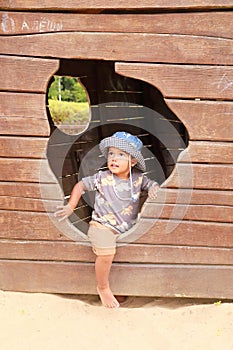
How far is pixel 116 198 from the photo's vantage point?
3176 mm

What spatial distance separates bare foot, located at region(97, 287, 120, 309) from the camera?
3.12 m

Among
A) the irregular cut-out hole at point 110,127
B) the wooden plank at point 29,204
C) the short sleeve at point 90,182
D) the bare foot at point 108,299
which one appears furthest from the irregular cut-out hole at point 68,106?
the bare foot at point 108,299

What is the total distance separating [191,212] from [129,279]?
55 cm

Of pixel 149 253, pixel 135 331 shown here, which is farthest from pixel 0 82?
pixel 135 331

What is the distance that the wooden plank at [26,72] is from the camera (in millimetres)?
2854

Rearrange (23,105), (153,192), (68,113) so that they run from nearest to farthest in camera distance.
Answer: (23,105) < (153,192) < (68,113)

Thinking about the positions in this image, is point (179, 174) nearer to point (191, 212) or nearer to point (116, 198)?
point (191, 212)

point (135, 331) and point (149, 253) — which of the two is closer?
point (135, 331)

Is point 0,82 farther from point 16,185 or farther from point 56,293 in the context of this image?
point 56,293

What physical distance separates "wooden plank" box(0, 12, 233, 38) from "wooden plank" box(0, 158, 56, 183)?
2.27 feet

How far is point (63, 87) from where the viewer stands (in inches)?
669

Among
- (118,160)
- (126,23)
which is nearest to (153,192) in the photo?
(118,160)

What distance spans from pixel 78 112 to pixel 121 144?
10.5 metres

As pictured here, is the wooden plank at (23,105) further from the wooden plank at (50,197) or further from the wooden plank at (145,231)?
the wooden plank at (145,231)
